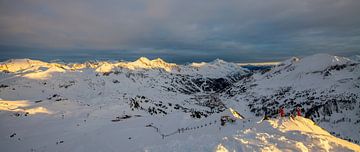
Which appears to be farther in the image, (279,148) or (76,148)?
(76,148)

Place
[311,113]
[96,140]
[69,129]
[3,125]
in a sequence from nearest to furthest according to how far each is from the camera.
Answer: [96,140], [69,129], [3,125], [311,113]

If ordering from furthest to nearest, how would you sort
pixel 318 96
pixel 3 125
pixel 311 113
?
pixel 318 96 → pixel 311 113 → pixel 3 125

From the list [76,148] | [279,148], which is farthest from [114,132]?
[279,148]

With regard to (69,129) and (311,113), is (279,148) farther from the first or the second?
(311,113)

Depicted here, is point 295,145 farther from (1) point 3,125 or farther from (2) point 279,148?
(1) point 3,125

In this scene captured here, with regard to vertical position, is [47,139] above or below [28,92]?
above

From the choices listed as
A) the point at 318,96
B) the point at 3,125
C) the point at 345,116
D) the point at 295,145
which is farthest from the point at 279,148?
the point at 318,96

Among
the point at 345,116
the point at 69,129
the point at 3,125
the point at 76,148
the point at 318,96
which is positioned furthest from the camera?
the point at 318,96

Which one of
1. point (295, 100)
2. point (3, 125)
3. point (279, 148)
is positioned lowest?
point (295, 100)

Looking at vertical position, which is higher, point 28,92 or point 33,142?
point 33,142
